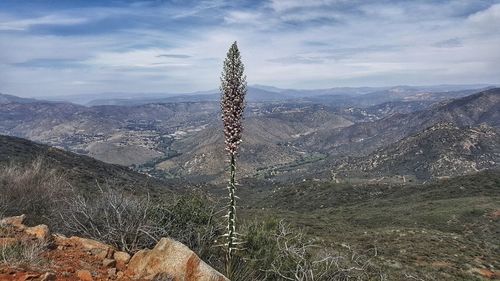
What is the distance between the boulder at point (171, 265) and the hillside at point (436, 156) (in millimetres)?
131629

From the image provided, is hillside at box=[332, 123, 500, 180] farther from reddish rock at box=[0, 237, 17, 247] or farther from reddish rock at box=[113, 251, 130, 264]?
reddish rock at box=[0, 237, 17, 247]

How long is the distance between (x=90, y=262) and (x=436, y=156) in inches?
5823

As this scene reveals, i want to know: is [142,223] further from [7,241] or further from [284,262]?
[284,262]

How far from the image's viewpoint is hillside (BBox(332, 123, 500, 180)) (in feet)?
443

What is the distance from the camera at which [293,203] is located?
9594cm

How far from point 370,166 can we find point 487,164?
36.2m

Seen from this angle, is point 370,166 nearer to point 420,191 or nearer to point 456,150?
point 456,150

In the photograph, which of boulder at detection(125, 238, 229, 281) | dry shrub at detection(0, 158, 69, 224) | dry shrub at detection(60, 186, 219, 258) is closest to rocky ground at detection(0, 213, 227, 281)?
boulder at detection(125, 238, 229, 281)

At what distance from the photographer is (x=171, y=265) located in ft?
27.9

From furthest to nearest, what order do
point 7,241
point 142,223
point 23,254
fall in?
point 142,223
point 7,241
point 23,254

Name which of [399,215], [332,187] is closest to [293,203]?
[332,187]

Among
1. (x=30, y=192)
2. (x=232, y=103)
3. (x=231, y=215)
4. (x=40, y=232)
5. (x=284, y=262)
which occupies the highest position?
(x=232, y=103)

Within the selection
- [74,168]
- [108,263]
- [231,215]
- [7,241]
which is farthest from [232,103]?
[74,168]

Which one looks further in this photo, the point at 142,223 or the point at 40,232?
the point at 142,223
